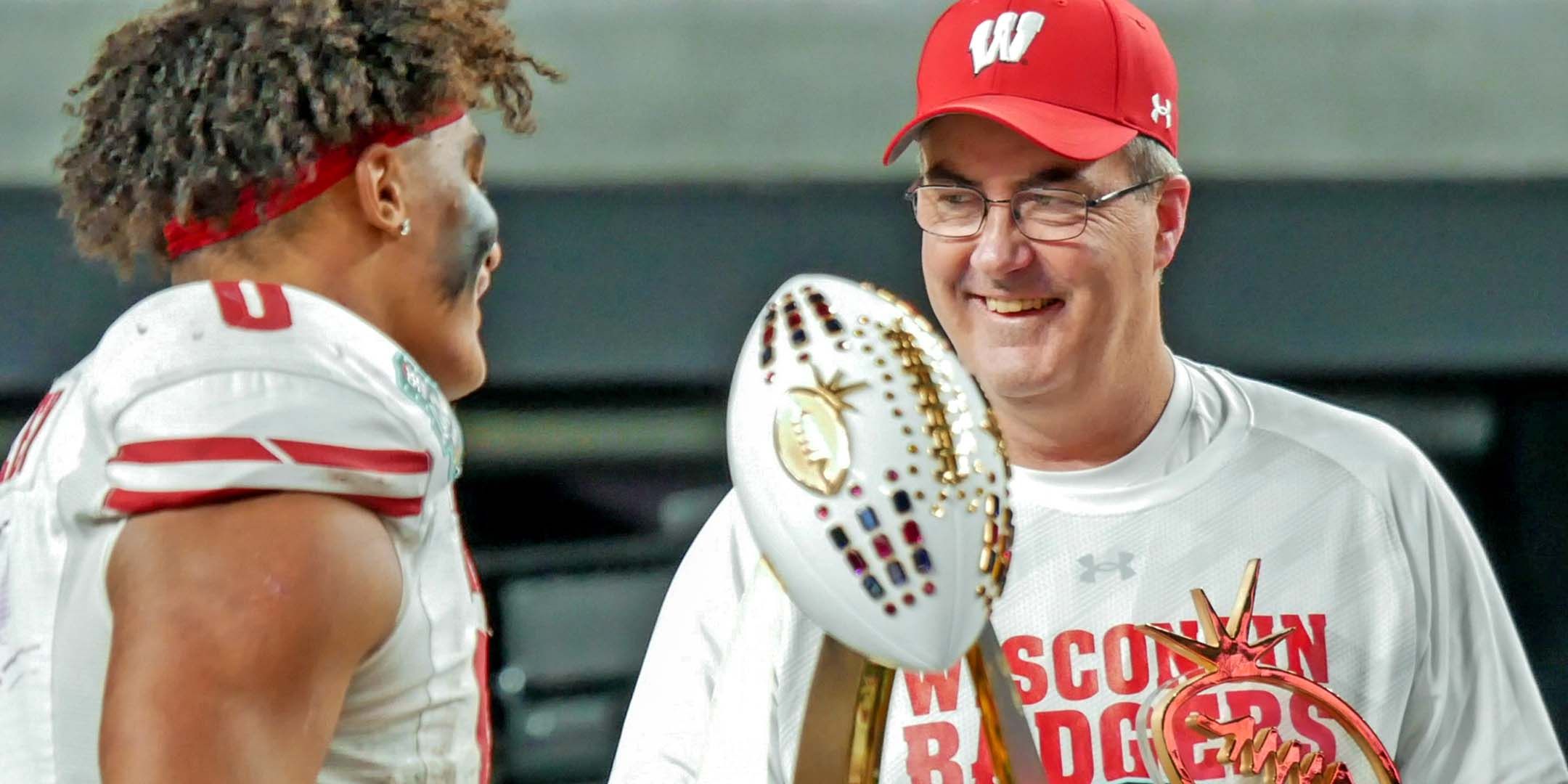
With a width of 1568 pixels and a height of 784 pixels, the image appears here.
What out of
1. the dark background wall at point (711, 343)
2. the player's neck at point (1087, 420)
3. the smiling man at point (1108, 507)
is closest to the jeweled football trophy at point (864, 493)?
the smiling man at point (1108, 507)

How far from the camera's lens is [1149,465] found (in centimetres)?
147

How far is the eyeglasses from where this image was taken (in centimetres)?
145

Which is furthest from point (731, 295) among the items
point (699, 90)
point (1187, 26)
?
point (1187, 26)

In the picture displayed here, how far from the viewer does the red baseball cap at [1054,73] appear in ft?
4.70

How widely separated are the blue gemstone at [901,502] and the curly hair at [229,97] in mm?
639

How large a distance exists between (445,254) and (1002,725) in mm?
663

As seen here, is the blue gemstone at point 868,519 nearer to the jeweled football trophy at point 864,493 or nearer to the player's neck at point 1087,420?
the jeweled football trophy at point 864,493

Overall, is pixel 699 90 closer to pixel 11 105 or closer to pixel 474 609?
pixel 11 105

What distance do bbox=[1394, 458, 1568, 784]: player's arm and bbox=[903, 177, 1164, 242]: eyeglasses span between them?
1.17ft

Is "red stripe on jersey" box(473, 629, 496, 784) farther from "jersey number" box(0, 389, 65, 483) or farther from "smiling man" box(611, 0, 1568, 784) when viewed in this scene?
"jersey number" box(0, 389, 65, 483)

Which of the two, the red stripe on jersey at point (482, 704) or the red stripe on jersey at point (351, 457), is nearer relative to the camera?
the red stripe on jersey at point (351, 457)

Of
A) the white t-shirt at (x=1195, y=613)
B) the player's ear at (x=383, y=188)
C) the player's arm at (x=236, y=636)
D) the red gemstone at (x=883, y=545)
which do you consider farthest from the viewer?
the white t-shirt at (x=1195, y=613)

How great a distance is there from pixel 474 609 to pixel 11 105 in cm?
140

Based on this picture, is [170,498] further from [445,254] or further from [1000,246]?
[1000,246]
